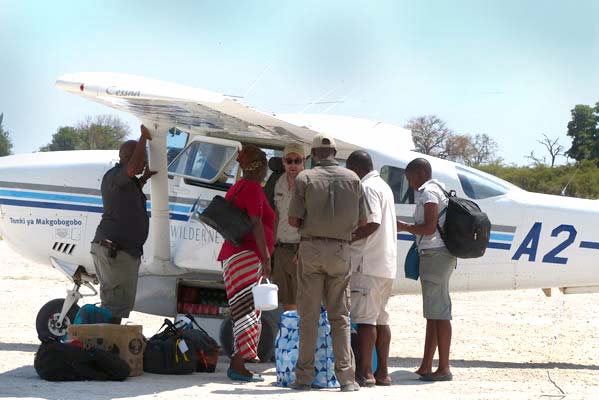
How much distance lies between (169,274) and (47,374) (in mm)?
2586

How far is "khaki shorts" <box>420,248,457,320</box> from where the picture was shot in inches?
368

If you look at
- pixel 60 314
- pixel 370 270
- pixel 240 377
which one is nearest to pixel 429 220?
pixel 370 270

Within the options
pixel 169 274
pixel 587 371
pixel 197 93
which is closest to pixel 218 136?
pixel 169 274

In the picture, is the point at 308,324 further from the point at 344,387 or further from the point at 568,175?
the point at 568,175

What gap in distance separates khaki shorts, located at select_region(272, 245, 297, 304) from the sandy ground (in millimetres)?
672

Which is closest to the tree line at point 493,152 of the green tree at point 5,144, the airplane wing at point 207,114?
the green tree at point 5,144

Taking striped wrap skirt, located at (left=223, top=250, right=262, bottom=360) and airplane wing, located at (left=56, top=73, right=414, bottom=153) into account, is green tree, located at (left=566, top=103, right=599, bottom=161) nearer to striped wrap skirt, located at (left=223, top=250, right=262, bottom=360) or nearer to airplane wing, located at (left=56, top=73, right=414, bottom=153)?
airplane wing, located at (left=56, top=73, right=414, bottom=153)

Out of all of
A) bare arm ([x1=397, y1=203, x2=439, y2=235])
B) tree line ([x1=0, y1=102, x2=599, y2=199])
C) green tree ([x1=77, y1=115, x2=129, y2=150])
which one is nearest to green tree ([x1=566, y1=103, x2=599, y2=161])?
tree line ([x1=0, y1=102, x2=599, y2=199])

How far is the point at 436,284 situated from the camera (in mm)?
9352

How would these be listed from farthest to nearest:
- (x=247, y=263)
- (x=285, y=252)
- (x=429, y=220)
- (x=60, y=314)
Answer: (x=60, y=314) → (x=285, y=252) → (x=429, y=220) → (x=247, y=263)

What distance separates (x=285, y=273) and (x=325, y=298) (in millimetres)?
1291

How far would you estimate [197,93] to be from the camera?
8.51 metres

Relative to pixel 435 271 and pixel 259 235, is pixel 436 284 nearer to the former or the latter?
pixel 435 271

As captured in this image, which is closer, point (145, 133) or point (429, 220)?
point (429, 220)
